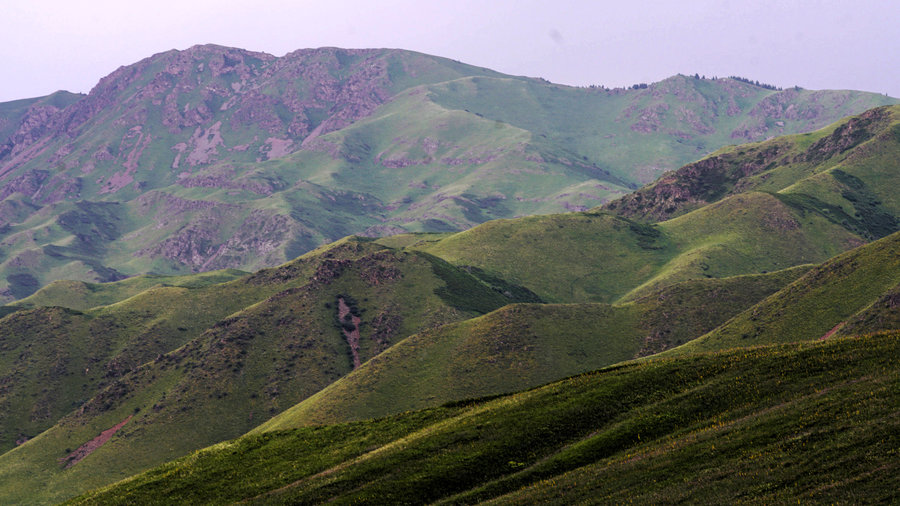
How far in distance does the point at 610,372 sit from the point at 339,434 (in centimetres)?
3564

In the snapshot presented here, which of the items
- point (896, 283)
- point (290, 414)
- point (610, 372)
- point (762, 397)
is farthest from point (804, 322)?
point (290, 414)

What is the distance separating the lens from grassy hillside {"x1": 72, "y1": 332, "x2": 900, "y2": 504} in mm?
50781

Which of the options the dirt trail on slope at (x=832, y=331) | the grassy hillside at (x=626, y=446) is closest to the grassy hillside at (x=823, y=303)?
the dirt trail on slope at (x=832, y=331)

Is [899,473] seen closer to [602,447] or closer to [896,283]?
[602,447]

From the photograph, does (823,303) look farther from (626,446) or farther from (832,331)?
(626,446)

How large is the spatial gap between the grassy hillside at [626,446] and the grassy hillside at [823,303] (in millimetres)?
91583

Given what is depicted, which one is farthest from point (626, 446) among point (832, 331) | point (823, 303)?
point (823, 303)

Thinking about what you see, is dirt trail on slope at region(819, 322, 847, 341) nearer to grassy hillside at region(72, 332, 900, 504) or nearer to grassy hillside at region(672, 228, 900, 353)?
grassy hillside at region(672, 228, 900, 353)

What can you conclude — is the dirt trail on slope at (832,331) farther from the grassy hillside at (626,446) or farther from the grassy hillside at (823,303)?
the grassy hillside at (626,446)

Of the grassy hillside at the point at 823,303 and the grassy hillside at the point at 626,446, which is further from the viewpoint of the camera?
the grassy hillside at the point at 823,303

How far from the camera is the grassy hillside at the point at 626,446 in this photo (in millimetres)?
50781

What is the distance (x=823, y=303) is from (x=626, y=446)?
5087 inches

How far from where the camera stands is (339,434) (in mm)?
96000

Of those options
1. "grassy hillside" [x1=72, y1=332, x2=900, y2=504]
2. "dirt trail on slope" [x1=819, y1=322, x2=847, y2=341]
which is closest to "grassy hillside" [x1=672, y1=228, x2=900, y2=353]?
"dirt trail on slope" [x1=819, y1=322, x2=847, y2=341]
